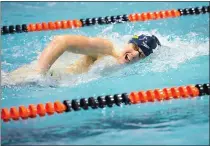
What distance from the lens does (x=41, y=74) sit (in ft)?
10.4

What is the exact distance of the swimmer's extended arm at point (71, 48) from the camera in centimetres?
323

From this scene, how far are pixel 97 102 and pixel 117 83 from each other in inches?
32.7

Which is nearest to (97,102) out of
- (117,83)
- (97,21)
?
(117,83)

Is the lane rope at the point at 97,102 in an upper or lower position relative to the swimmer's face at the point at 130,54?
lower

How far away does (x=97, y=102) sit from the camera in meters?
2.94

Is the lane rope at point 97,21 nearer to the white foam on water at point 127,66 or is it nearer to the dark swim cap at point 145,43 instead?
the white foam on water at point 127,66

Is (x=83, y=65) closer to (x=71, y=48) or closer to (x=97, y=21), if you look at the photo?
(x=71, y=48)

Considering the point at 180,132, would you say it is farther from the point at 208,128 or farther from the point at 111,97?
the point at 111,97

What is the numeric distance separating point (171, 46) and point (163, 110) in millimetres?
1688

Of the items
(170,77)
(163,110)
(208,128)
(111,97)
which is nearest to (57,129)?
(111,97)

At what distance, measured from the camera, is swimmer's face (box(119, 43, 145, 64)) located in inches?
145

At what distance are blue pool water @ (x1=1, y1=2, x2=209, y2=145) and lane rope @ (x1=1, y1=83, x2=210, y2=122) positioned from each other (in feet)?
0.26

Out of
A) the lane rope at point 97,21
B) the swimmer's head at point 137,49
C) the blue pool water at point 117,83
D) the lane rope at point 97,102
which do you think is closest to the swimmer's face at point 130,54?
the swimmer's head at point 137,49

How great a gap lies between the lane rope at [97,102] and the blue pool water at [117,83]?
0.08 m
